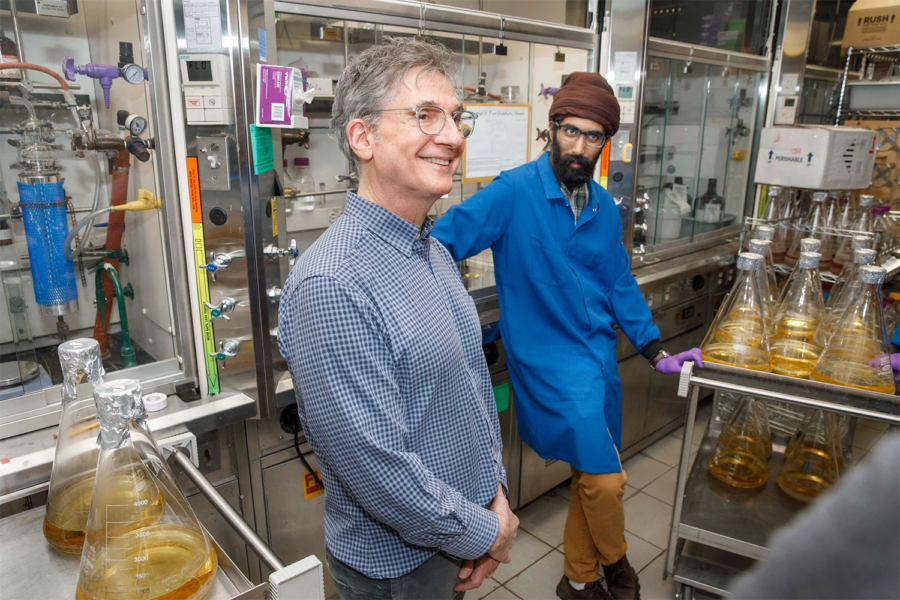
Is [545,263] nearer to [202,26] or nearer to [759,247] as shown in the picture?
[759,247]

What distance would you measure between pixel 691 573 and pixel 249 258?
5.60 feet

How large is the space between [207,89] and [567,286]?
3.56 ft

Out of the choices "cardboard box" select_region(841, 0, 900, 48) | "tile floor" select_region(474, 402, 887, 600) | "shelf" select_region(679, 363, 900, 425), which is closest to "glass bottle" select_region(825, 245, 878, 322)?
"shelf" select_region(679, 363, 900, 425)

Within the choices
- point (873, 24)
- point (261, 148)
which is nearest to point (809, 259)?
point (261, 148)

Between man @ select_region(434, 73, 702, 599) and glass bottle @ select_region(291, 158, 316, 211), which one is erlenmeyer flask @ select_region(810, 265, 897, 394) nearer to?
man @ select_region(434, 73, 702, 599)

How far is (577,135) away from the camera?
1.75 m

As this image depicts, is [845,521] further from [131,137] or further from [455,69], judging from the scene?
[131,137]

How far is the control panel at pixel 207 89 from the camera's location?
129 cm

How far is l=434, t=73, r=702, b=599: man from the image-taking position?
1.74 meters

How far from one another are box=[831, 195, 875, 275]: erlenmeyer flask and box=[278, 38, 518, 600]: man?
2.13 m

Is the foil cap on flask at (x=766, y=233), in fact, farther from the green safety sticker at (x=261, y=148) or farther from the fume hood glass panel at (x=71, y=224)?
the fume hood glass panel at (x=71, y=224)

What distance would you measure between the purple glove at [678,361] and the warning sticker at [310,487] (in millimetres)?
1080

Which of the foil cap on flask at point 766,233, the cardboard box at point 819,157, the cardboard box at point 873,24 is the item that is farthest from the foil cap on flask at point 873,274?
the cardboard box at point 873,24

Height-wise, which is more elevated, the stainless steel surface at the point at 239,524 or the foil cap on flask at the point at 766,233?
the foil cap on flask at the point at 766,233
